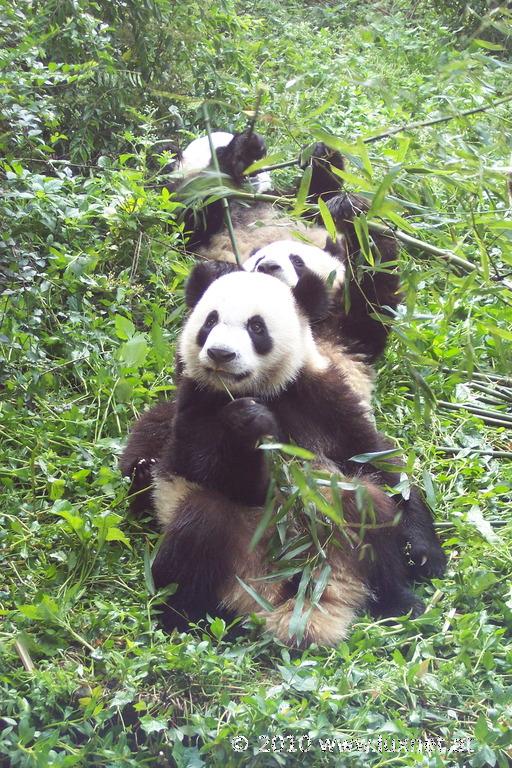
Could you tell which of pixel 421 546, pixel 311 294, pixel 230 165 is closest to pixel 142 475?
pixel 311 294

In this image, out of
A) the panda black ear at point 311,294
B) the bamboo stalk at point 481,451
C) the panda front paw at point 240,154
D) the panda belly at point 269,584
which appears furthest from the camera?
the panda front paw at point 240,154

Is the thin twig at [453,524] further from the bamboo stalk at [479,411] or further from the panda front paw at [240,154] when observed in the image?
the panda front paw at [240,154]

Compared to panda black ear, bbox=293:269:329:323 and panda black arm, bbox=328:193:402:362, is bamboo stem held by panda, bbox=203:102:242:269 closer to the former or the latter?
panda black ear, bbox=293:269:329:323

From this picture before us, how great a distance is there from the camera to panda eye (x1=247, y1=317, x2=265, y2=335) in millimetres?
3742

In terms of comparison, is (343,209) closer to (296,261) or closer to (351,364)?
(296,261)

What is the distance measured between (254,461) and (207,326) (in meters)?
0.67

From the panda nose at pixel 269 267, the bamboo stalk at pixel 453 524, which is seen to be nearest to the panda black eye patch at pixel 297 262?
the panda nose at pixel 269 267

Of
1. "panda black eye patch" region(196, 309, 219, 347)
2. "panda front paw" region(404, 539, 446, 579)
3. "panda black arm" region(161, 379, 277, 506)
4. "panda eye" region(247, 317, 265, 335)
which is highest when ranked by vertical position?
"panda eye" region(247, 317, 265, 335)

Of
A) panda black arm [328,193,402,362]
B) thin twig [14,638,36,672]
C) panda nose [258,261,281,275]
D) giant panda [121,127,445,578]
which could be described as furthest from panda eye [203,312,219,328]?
thin twig [14,638,36,672]

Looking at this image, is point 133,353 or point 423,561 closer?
point 423,561

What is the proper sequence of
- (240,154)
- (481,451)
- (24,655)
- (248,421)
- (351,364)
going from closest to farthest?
(24,655) → (248,421) → (481,451) → (351,364) → (240,154)

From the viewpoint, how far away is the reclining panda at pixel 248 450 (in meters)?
3.47

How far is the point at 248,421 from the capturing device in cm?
342

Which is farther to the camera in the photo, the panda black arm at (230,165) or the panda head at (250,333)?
the panda black arm at (230,165)
